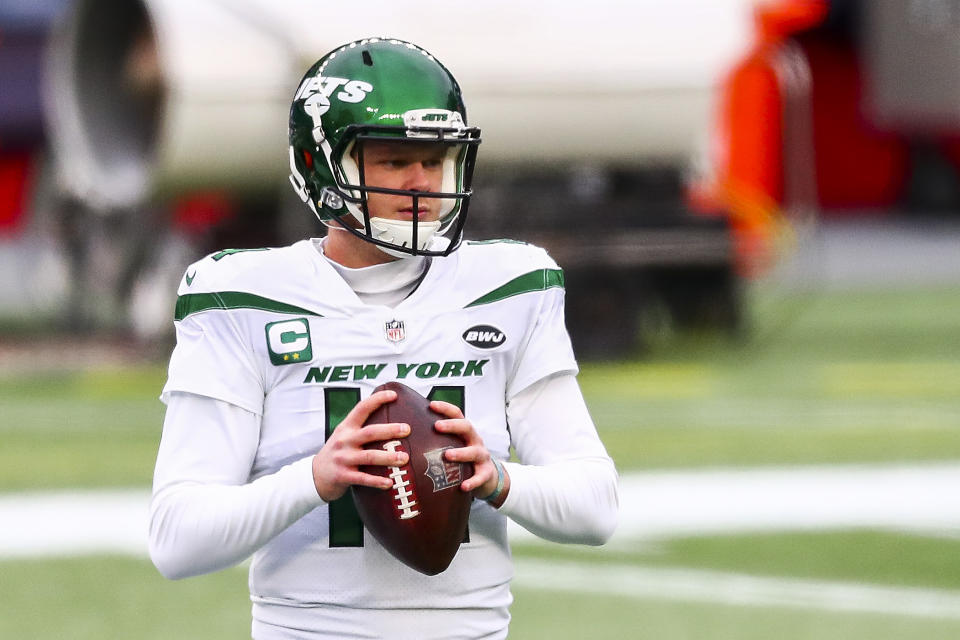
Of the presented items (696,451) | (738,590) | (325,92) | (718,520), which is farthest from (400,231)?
(696,451)

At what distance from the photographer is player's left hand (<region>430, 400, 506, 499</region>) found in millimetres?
2846

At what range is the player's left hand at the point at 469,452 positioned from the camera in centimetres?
285

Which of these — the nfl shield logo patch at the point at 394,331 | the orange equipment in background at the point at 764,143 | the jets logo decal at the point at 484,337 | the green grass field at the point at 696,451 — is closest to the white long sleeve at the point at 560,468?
the jets logo decal at the point at 484,337

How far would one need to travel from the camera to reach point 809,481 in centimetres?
862

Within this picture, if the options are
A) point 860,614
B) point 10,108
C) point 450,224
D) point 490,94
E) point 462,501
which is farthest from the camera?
point 10,108

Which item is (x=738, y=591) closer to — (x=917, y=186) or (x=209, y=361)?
(x=209, y=361)

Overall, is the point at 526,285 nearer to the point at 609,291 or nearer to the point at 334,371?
the point at 334,371

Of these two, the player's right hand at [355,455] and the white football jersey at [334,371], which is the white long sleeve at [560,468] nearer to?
the white football jersey at [334,371]

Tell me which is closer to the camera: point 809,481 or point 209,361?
point 209,361

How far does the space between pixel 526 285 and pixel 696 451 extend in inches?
256

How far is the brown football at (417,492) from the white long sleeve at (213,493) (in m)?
0.10

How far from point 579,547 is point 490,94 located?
6.46m

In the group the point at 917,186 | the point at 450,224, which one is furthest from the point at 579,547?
the point at 917,186

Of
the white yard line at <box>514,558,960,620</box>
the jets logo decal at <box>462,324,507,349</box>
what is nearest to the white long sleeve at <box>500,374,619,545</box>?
the jets logo decal at <box>462,324,507,349</box>
